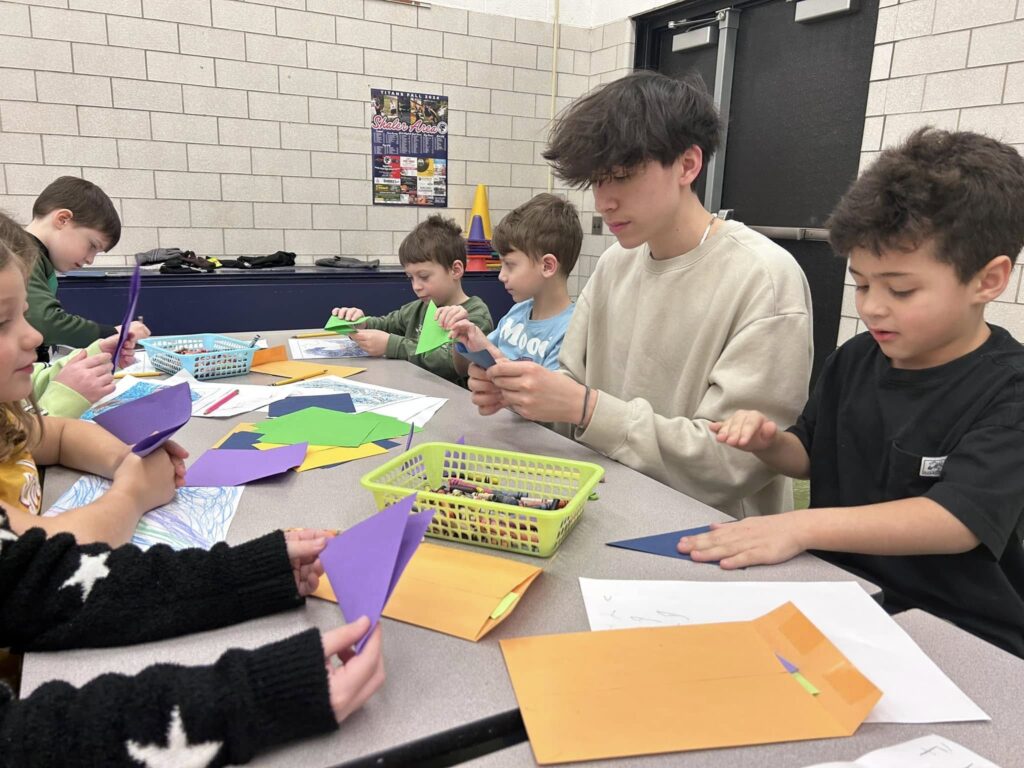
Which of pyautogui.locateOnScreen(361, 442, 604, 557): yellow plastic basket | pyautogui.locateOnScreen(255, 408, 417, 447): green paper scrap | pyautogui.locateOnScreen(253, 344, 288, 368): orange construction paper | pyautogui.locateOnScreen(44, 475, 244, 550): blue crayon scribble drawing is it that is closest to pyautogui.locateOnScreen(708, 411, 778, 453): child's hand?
pyautogui.locateOnScreen(361, 442, 604, 557): yellow plastic basket

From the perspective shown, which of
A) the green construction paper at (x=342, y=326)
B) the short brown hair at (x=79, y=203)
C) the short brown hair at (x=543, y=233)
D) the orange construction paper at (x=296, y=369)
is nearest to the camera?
the orange construction paper at (x=296, y=369)

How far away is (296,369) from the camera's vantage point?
2027 millimetres

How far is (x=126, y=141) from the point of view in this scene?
371 centimetres

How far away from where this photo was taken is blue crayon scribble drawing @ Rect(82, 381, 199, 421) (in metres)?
1.62

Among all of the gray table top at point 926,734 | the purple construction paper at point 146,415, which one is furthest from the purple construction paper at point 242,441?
the gray table top at point 926,734

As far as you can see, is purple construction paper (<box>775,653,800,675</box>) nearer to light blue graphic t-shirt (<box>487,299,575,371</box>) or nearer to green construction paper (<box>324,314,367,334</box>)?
light blue graphic t-shirt (<box>487,299,575,371</box>)

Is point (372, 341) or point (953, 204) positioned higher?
point (953, 204)

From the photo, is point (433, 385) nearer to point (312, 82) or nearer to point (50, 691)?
point (50, 691)

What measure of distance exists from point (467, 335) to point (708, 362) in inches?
20.7

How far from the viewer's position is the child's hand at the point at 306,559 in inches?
31.6

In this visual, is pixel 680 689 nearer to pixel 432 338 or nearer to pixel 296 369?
pixel 432 338

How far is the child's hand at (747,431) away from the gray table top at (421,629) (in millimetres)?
122

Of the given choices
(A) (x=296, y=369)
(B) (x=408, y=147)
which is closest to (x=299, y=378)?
(A) (x=296, y=369)

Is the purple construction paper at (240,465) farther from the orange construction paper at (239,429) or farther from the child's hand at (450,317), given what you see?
the child's hand at (450,317)
